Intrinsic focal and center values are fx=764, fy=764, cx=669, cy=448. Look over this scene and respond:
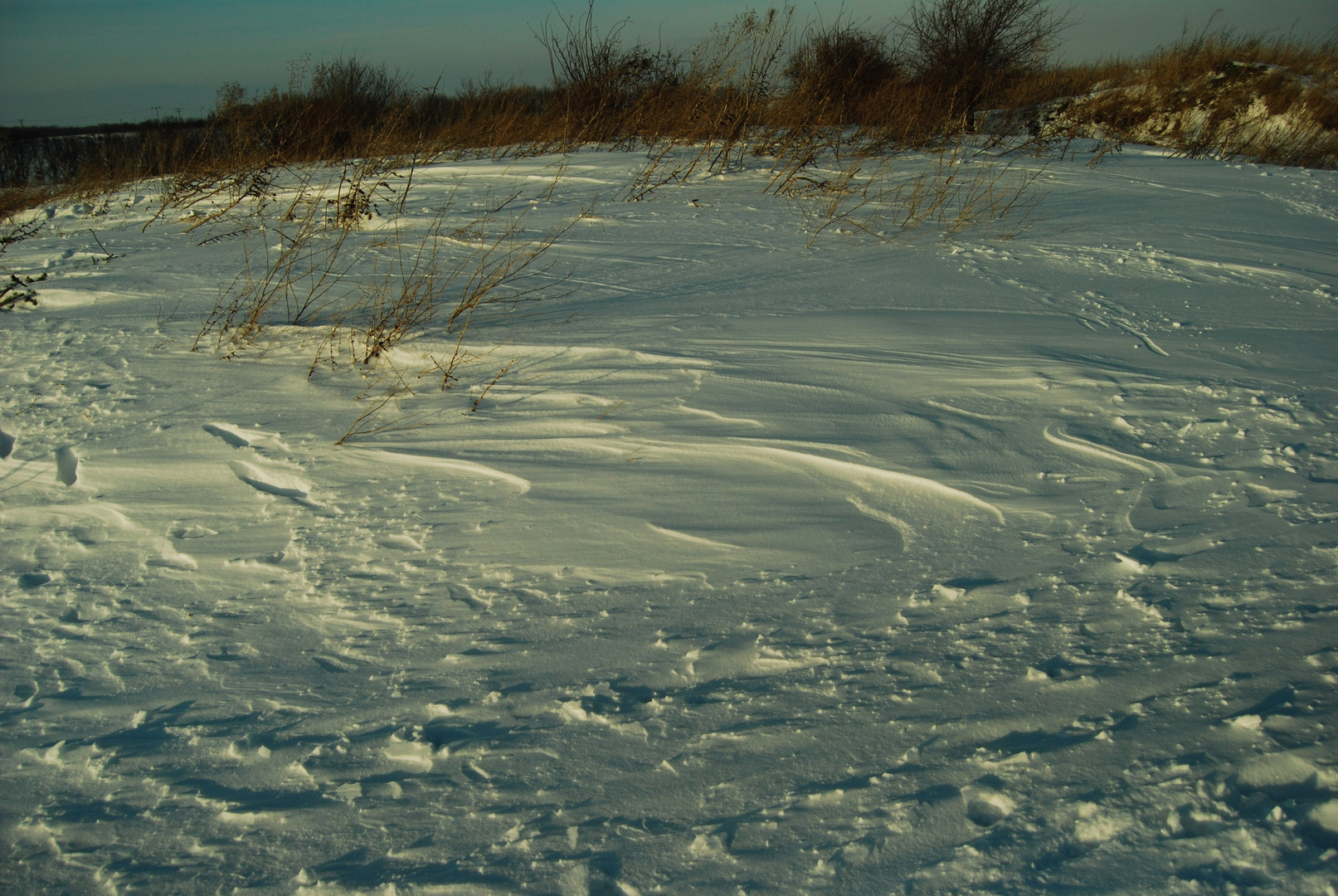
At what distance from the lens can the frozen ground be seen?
4.02 ft

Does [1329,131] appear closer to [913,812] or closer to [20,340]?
[913,812]

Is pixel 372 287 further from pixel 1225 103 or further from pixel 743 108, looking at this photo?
pixel 1225 103

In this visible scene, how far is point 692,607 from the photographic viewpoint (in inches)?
69.6

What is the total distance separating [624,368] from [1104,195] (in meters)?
4.56

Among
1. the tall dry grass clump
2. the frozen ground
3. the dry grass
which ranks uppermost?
the tall dry grass clump

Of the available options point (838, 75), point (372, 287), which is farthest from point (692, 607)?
point (838, 75)

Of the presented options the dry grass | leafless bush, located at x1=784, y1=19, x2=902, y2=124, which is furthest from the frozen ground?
leafless bush, located at x1=784, y1=19, x2=902, y2=124

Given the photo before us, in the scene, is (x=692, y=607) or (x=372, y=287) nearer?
(x=692, y=607)

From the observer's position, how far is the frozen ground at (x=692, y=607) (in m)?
1.23

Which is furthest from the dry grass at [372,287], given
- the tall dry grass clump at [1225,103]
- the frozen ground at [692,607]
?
the tall dry grass clump at [1225,103]

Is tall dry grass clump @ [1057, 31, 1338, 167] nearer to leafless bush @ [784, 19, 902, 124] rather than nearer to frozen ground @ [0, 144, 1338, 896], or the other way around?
leafless bush @ [784, 19, 902, 124]

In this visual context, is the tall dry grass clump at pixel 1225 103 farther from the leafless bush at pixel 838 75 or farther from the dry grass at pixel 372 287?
the dry grass at pixel 372 287

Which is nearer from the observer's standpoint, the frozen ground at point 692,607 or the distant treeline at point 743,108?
the frozen ground at point 692,607

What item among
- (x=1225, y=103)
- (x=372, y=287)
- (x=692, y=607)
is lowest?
(x=692, y=607)
